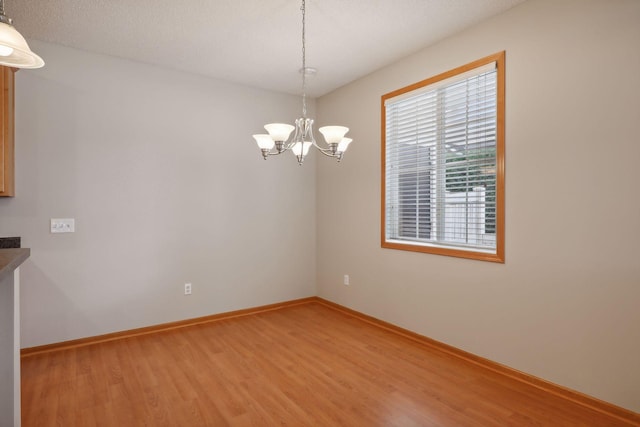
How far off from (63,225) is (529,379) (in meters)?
4.09

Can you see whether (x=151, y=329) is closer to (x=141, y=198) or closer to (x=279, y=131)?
(x=141, y=198)

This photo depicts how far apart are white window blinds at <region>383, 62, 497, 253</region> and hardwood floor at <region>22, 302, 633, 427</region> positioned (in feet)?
3.52

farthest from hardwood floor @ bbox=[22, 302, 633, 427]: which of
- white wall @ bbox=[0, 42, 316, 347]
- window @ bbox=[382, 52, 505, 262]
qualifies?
window @ bbox=[382, 52, 505, 262]

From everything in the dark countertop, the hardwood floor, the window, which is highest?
the window

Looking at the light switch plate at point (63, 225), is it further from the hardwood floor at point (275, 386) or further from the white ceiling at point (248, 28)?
the white ceiling at point (248, 28)

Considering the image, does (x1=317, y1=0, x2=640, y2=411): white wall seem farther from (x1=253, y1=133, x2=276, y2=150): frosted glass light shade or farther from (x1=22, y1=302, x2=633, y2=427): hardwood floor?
A: (x1=253, y1=133, x2=276, y2=150): frosted glass light shade

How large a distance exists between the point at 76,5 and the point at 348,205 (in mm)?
3097

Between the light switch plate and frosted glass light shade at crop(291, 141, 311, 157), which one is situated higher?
frosted glass light shade at crop(291, 141, 311, 157)

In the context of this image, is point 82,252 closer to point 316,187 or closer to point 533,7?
point 316,187

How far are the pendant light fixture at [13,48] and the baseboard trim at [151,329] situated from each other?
2634 millimetres

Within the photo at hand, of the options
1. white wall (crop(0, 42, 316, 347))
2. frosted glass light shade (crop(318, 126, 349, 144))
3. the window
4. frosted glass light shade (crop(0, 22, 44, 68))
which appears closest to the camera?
frosted glass light shade (crop(0, 22, 44, 68))

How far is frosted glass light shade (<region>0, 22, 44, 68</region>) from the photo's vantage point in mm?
1479

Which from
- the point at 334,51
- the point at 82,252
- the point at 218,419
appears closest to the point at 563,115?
Answer: the point at 334,51

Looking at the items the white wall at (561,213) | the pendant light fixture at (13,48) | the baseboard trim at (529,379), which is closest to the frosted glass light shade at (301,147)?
the pendant light fixture at (13,48)
